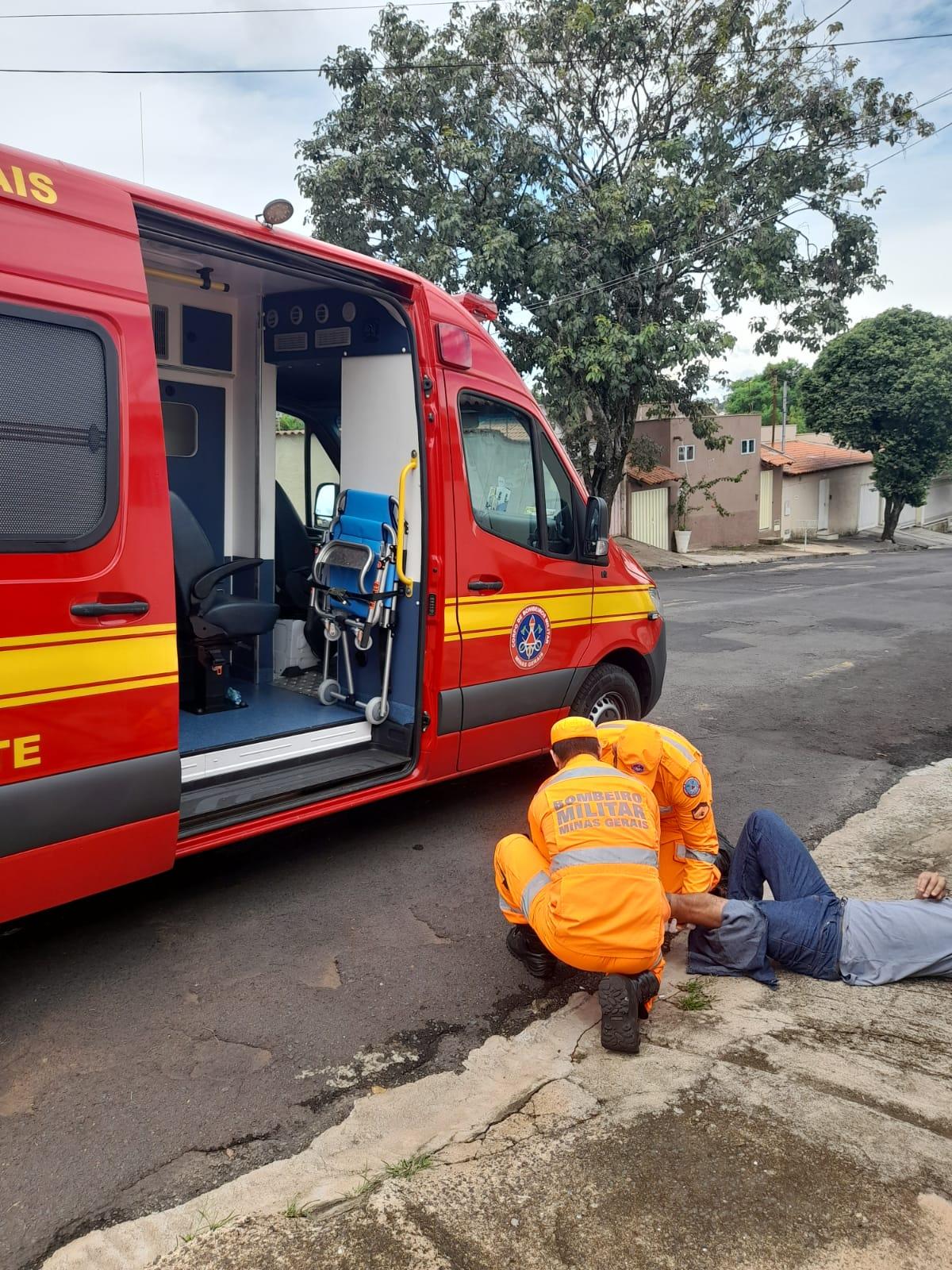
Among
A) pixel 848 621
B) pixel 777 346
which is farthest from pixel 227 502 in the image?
pixel 777 346

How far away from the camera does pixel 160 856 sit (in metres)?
3.62

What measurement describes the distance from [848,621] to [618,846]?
11.7m

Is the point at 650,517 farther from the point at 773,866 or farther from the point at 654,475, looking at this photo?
the point at 773,866

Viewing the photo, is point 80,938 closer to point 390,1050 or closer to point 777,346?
point 390,1050

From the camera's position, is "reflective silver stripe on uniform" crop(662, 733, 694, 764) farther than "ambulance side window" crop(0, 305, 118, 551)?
Yes

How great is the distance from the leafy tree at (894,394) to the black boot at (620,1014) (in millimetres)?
33916

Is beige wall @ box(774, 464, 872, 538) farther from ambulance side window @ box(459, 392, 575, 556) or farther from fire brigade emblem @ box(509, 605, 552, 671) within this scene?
fire brigade emblem @ box(509, 605, 552, 671)

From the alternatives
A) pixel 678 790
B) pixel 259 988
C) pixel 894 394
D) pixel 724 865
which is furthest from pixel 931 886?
pixel 894 394

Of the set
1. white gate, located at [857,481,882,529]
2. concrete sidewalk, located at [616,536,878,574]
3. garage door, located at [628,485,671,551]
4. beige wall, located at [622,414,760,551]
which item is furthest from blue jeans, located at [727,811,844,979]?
white gate, located at [857,481,882,529]

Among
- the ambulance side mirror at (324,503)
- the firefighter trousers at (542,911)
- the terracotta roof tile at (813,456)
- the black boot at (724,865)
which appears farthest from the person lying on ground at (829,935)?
the terracotta roof tile at (813,456)

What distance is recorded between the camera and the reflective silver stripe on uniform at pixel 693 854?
389 cm

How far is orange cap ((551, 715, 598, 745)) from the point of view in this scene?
11.5 ft

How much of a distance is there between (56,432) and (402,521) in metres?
1.90

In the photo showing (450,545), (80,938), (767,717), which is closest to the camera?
(80,938)
